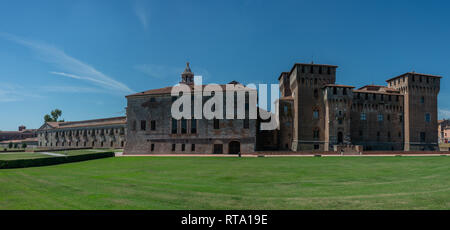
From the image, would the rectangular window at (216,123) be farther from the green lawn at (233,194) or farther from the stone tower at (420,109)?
the stone tower at (420,109)

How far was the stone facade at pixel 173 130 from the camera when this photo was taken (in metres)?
42.4

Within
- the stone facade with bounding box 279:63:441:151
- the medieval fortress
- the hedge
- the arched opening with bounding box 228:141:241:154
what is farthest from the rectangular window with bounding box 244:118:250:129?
the hedge

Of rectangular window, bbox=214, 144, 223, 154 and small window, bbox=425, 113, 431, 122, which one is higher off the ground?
small window, bbox=425, 113, 431, 122

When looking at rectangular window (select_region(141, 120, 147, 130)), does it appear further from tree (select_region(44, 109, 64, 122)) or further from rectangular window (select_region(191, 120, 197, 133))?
tree (select_region(44, 109, 64, 122))

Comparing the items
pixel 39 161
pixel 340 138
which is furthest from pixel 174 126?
pixel 340 138

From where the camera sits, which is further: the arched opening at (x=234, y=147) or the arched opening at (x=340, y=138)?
the arched opening at (x=340, y=138)

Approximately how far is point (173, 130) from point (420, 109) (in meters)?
52.6

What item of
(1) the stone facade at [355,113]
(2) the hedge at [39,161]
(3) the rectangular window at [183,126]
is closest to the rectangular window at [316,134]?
(1) the stone facade at [355,113]

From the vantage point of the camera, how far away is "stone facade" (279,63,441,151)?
48.1 meters

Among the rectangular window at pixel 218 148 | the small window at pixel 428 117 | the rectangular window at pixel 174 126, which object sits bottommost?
the rectangular window at pixel 218 148
